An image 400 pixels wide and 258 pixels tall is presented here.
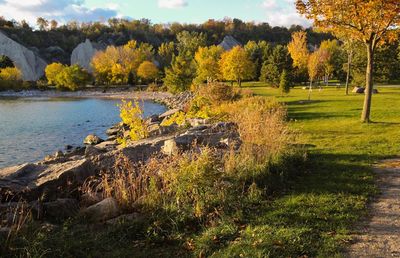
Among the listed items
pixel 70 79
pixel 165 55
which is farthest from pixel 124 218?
pixel 165 55

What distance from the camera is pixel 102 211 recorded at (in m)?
6.95

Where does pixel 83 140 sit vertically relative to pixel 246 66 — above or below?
below

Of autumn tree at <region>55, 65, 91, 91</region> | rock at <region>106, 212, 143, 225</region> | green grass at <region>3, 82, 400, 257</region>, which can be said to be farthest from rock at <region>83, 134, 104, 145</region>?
autumn tree at <region>55, 65, 91, 91</region>

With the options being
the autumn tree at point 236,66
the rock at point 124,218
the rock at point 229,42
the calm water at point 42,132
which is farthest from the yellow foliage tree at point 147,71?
the rock at point 124,218

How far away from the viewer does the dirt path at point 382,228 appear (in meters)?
5.37

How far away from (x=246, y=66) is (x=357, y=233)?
159 feet

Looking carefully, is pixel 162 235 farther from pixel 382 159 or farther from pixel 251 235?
pixel 382 159

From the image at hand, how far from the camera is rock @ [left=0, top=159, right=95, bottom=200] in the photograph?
803cm

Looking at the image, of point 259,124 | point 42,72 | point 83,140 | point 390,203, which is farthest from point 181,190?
point 42,72

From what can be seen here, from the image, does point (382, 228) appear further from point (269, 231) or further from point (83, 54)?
point (83, 54)

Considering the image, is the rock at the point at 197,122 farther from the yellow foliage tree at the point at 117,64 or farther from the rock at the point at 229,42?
the rock at the point at 229,42

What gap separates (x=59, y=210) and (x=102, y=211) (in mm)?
780

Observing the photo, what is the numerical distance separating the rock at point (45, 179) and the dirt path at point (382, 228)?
538 cm

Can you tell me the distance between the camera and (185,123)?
18500mm
